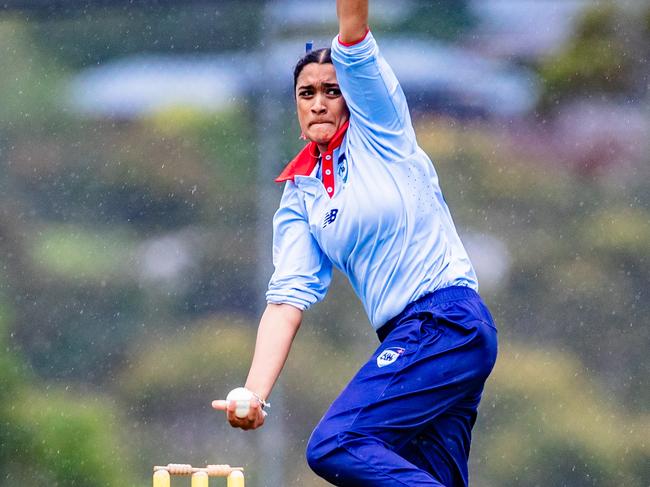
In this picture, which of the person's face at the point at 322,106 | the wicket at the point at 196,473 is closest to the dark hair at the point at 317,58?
the person's face at the point at 322,106

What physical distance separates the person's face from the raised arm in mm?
252

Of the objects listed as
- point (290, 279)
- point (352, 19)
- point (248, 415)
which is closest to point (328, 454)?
point (248, 415)

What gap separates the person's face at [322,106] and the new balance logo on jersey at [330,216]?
0.60 feet

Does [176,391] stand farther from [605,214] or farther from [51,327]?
[605,214]

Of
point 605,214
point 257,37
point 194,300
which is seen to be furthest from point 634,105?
point 194,300

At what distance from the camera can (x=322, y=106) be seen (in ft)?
9.47

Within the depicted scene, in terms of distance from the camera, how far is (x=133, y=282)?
587cm

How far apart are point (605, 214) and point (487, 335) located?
3047 millimetres

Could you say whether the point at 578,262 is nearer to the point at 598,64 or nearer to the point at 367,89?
the point at 598,64

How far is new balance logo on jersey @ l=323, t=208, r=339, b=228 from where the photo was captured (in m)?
2.82

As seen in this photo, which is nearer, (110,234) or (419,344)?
(419,344)

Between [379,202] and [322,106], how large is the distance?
0.93 feet

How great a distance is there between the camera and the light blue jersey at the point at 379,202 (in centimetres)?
275

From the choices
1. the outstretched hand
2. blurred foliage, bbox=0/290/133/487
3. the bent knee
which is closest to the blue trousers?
the bent knee
